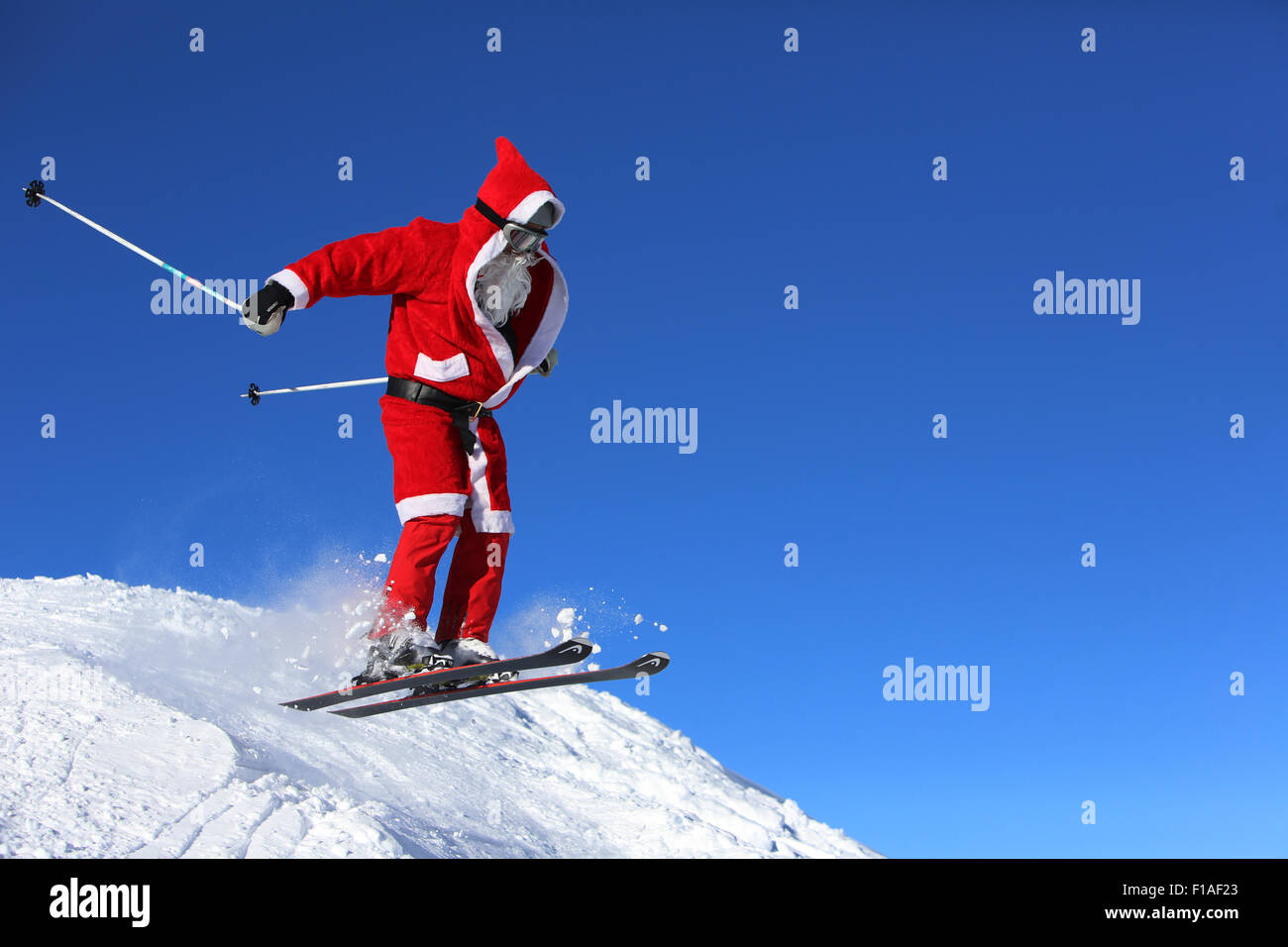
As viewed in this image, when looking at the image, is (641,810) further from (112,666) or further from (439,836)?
(112,666)

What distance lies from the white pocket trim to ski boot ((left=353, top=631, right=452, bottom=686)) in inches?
54.6

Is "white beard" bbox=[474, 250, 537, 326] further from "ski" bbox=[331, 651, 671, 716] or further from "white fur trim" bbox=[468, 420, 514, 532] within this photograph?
"ski" bbox=[331, 651, 671, 716]

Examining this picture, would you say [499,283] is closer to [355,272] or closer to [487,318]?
[487,318]

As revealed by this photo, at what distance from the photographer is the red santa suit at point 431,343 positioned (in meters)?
5.18

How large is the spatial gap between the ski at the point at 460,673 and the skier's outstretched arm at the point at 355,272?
1948 mm

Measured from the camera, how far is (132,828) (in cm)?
758

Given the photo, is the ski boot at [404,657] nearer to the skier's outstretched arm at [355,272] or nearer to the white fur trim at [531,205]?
the skier's outstretched arm at [355,272]

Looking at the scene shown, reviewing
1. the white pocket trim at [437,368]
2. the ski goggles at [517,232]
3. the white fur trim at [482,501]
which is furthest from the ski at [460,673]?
the ski goggles at [517,232]

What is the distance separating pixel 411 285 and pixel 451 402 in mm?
670

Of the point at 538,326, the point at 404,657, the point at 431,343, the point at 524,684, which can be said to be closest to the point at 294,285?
the point at 431,343

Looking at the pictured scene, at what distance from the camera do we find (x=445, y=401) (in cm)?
536

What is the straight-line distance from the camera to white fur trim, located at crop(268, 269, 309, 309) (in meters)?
5.00

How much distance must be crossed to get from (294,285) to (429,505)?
4.32ft

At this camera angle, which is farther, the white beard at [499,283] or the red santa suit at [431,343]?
the white beard at [499,283]
